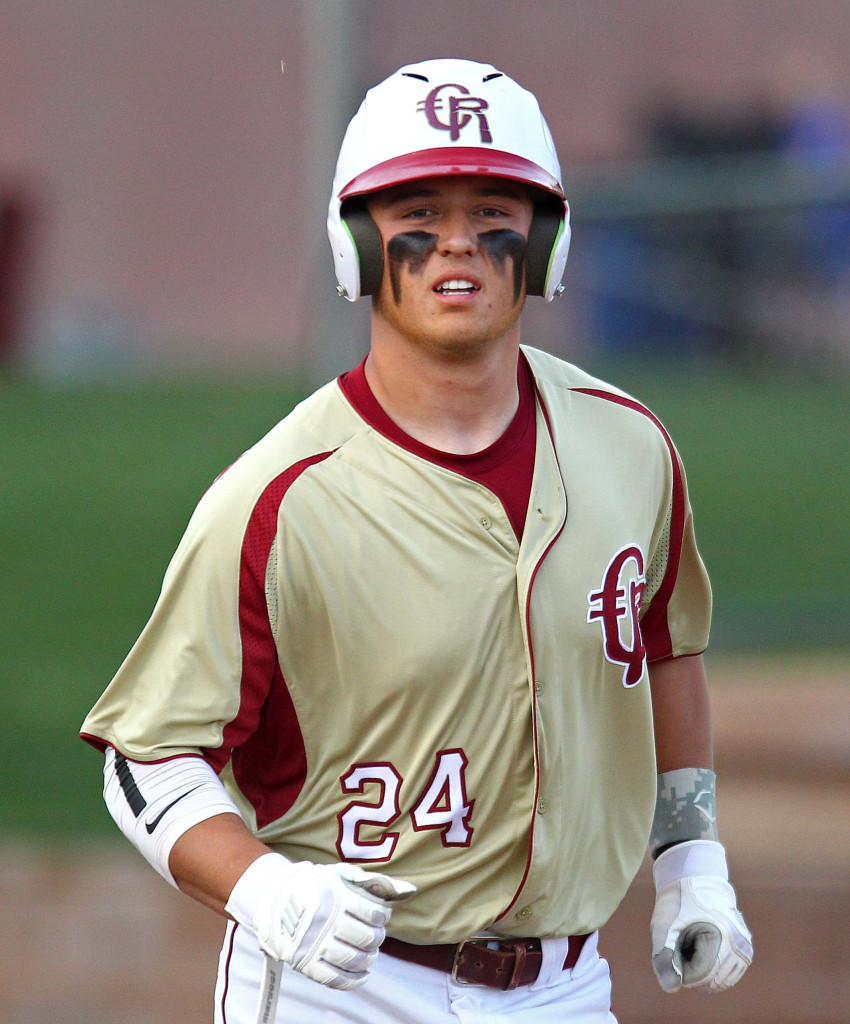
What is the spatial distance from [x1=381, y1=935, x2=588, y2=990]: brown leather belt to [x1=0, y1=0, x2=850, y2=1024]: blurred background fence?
189 cm

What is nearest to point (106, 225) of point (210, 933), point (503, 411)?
point (210, 933)

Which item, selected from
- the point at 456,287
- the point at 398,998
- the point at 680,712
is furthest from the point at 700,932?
the point at 456,287

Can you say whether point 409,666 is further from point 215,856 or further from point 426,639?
point 215,856

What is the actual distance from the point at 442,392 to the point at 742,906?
10.8 feet

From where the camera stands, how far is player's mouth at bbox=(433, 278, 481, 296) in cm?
263

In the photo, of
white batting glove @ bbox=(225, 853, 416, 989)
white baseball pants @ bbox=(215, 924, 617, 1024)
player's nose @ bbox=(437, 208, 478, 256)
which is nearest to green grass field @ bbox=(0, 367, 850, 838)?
white baseball pants @ bbox=(215, 924, 617, 1024)

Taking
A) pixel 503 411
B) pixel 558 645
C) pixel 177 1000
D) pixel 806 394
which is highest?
pixel 503 411

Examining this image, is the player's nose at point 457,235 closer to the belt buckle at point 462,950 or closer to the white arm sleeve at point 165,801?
the white arm sleeve at point 165,801

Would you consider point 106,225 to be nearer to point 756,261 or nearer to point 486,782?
point 756,261

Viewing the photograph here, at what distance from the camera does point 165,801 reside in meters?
2.53

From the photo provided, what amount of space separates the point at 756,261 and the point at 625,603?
728 centimetres

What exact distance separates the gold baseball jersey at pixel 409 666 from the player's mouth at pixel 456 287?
26 centimetres

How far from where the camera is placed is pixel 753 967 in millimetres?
5324

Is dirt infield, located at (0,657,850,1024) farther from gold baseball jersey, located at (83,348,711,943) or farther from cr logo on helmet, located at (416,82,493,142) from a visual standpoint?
cr logo on helmet, located at (416,82,493,142)
